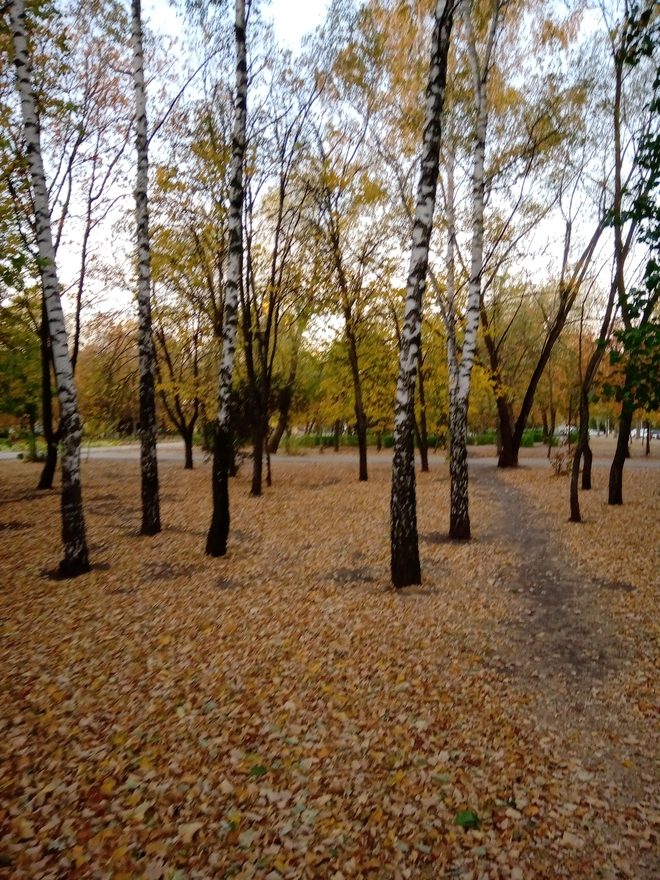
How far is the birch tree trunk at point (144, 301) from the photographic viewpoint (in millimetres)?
9336

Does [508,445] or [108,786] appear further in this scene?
[508,445]

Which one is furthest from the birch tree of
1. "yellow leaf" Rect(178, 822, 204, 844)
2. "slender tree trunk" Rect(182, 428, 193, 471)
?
"slender tree trunk" Rect(182, 428, 193, 471)

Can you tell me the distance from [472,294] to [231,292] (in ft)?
16.7

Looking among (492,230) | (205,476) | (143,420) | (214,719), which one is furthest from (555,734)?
(205,476)

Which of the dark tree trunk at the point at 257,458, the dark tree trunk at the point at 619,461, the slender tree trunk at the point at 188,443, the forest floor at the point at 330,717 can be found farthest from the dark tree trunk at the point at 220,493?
the slender tree trunk at the point at 188,443

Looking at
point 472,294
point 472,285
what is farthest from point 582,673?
point 472,285

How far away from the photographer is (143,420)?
34.2 ft

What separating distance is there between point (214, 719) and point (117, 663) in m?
1.70

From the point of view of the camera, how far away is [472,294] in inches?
402

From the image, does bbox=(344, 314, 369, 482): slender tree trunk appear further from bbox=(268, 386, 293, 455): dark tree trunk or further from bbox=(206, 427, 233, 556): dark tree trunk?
bbox=(206, 427, 233, 556): dark tree trunk

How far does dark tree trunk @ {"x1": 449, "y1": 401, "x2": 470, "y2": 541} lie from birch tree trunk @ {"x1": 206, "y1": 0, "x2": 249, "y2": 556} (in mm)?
4945

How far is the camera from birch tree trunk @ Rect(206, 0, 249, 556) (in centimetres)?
854

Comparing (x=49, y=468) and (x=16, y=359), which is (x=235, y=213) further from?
(x=49, y=468)

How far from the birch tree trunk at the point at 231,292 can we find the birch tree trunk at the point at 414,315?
11.2 ft
